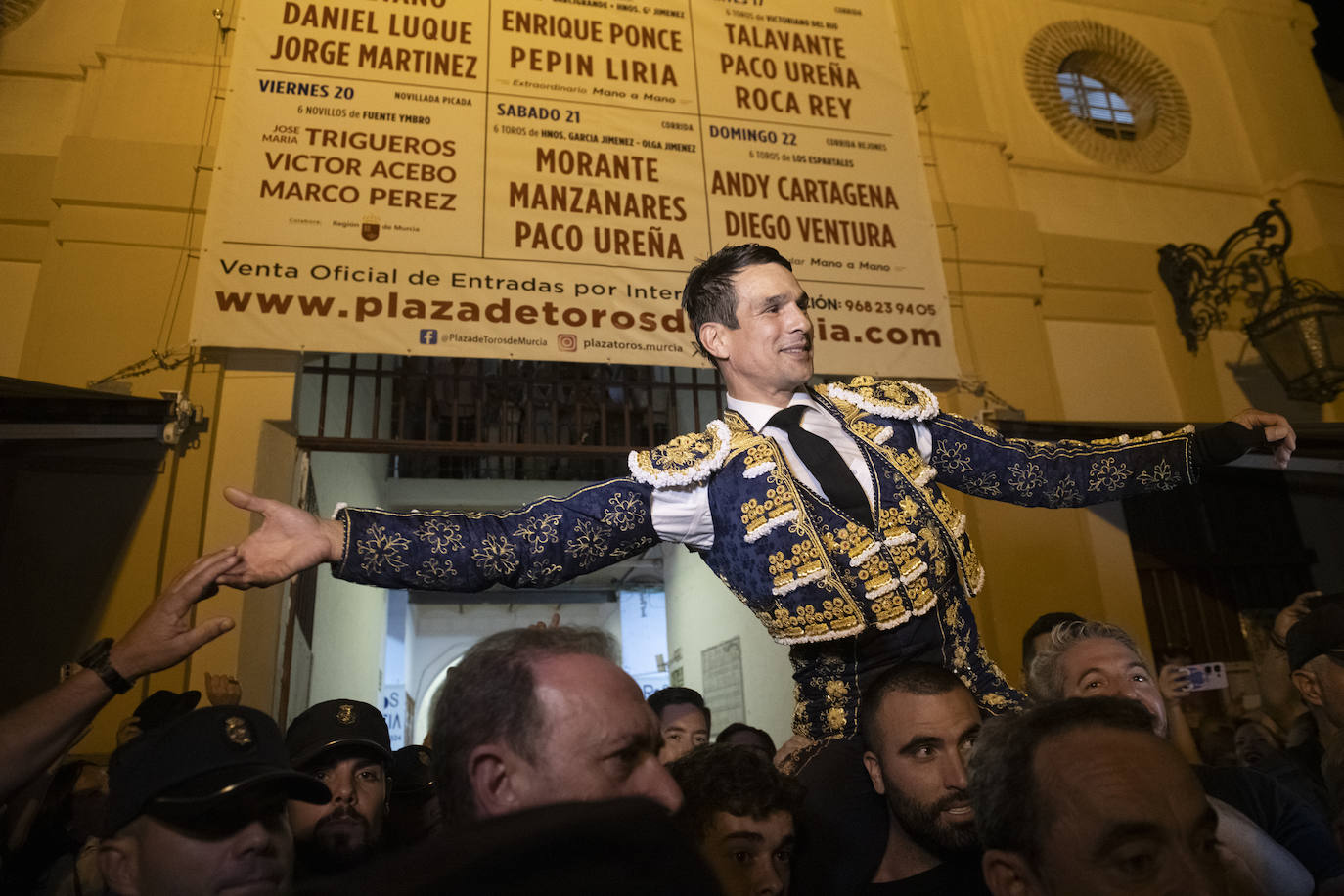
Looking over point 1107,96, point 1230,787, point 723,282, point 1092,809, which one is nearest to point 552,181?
point 723,282

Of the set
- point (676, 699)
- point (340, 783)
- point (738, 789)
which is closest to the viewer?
point (738, 789)

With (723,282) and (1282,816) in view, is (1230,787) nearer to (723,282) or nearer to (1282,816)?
(1282,816)

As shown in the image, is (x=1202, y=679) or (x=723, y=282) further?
(x=1202, y=679)

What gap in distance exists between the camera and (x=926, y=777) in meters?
1.85

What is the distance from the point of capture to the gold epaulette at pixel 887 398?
6.98 feet

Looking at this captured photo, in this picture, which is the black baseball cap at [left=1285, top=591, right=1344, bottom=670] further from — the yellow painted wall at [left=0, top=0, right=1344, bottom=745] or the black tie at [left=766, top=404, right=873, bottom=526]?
the yellow painted wall at [left=0, top=0, right=1344, bottom=745]

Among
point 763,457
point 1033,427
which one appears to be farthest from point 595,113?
point 763,457

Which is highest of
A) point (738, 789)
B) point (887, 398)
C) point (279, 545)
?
point (887, 398)

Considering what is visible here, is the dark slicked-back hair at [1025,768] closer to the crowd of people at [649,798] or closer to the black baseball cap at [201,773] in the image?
the crowd of people at [649,798]

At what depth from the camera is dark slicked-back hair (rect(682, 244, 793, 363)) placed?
214cm

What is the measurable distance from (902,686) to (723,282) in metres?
0.96

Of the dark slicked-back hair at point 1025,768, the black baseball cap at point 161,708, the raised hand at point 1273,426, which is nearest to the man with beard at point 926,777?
the dark slicked-back hair at point 1025,768

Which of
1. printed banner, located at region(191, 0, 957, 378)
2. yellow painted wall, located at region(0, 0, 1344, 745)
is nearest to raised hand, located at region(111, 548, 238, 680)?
yellow painted wall, located at region(0, 0, 1344, 745)

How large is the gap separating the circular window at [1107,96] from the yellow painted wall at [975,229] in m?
0.11
